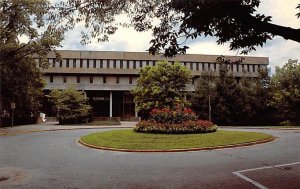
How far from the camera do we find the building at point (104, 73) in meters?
62.2

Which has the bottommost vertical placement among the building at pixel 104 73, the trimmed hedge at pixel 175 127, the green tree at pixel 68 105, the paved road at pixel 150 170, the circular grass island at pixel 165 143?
the paved road at pixel 150 170

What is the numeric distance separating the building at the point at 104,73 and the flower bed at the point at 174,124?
1416 inches

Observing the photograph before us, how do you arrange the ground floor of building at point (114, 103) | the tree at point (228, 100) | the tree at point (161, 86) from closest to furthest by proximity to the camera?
the tree at point (161, 86), the tree at point (228, 100), the ground floor of building at point (114, 103)

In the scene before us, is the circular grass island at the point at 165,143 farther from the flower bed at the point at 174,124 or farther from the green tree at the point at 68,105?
the green tree at the point at 68,105

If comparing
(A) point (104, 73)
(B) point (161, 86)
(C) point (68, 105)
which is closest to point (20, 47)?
(C) point (68, 105)

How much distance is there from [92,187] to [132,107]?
58704mm

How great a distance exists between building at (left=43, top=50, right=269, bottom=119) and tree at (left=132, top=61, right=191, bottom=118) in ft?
43.7

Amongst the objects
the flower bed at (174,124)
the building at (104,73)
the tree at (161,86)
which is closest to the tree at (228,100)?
the tree at (161,86)

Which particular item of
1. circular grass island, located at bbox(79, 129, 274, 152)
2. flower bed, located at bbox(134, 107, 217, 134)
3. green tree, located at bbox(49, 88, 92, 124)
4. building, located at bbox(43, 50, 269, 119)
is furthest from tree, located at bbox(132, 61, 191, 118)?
circular grass island, located at bbox(79, 129, 274, 152)

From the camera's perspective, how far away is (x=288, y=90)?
4747cm

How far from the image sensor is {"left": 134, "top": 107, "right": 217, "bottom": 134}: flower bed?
23.2 m

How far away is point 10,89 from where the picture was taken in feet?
105

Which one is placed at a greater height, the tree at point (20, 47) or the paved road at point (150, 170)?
the tree at point (20, 47)

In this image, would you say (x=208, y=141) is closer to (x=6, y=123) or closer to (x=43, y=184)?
(x=43, y=184)
